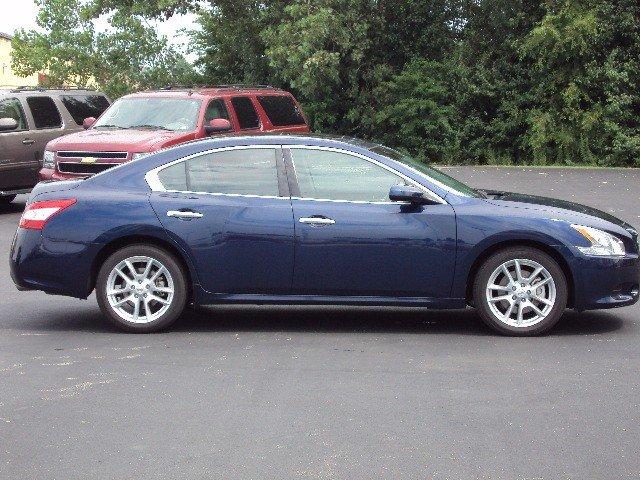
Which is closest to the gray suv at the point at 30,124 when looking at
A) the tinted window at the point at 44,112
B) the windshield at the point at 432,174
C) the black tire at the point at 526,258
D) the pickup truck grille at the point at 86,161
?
the tinted window at the point at 44,112

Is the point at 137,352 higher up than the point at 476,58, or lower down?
lower down

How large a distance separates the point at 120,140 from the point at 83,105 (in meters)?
4.78

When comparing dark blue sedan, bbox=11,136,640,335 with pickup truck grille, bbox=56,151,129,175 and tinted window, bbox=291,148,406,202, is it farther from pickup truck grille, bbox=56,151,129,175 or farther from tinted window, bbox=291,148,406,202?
pickup truck grille, bbox=56,151,129,175

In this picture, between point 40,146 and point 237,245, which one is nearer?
point 237,245

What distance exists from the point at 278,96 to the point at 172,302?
1123cm

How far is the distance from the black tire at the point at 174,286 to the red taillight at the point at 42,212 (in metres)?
0.56

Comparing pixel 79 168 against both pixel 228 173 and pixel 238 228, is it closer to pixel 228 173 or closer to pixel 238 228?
pixel 228 173

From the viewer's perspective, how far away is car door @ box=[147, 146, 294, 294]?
924 centimetres

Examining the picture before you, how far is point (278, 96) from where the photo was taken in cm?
2017

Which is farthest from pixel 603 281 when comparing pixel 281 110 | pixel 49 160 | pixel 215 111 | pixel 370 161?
pixel 281 110

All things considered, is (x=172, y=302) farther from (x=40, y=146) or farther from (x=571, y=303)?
(x=40, y=146)

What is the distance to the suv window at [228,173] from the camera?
31.0 ft

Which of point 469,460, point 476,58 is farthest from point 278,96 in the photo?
point 476,58

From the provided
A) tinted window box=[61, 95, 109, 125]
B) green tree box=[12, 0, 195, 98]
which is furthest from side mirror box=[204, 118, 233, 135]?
green tree box=[12, 0, 195, 98]
